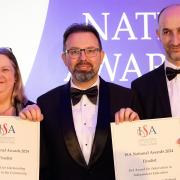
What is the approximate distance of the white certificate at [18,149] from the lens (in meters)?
2.27

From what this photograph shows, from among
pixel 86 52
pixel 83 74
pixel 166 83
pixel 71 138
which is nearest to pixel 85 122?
pixel 71 138

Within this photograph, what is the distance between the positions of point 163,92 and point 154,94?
6 cm

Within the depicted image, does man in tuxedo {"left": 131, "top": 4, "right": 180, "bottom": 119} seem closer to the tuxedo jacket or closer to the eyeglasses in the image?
the tuxedo jacket

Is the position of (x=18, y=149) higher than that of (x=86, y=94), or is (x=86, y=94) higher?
(x=86, y=94)

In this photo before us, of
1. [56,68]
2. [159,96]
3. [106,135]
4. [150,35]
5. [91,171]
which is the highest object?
[150,35]

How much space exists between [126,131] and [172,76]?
581 mm

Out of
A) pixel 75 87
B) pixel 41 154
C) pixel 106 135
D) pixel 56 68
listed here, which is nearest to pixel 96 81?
pixel 75 87

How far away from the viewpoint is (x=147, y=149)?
2.26 metres

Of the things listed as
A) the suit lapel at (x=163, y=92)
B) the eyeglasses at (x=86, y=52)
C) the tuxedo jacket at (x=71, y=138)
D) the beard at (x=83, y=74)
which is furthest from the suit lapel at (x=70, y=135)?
the suit lapel at (x=163, y=92)

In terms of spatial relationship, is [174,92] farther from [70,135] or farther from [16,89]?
[16,89]

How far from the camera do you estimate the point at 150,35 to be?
11.1 feet

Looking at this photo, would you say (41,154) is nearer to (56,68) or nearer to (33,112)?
(33,112)

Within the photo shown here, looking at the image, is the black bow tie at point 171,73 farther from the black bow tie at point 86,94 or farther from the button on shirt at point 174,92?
the black bow tie at point 86,94

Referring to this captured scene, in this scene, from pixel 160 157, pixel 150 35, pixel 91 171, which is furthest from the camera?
pixel 150 35
